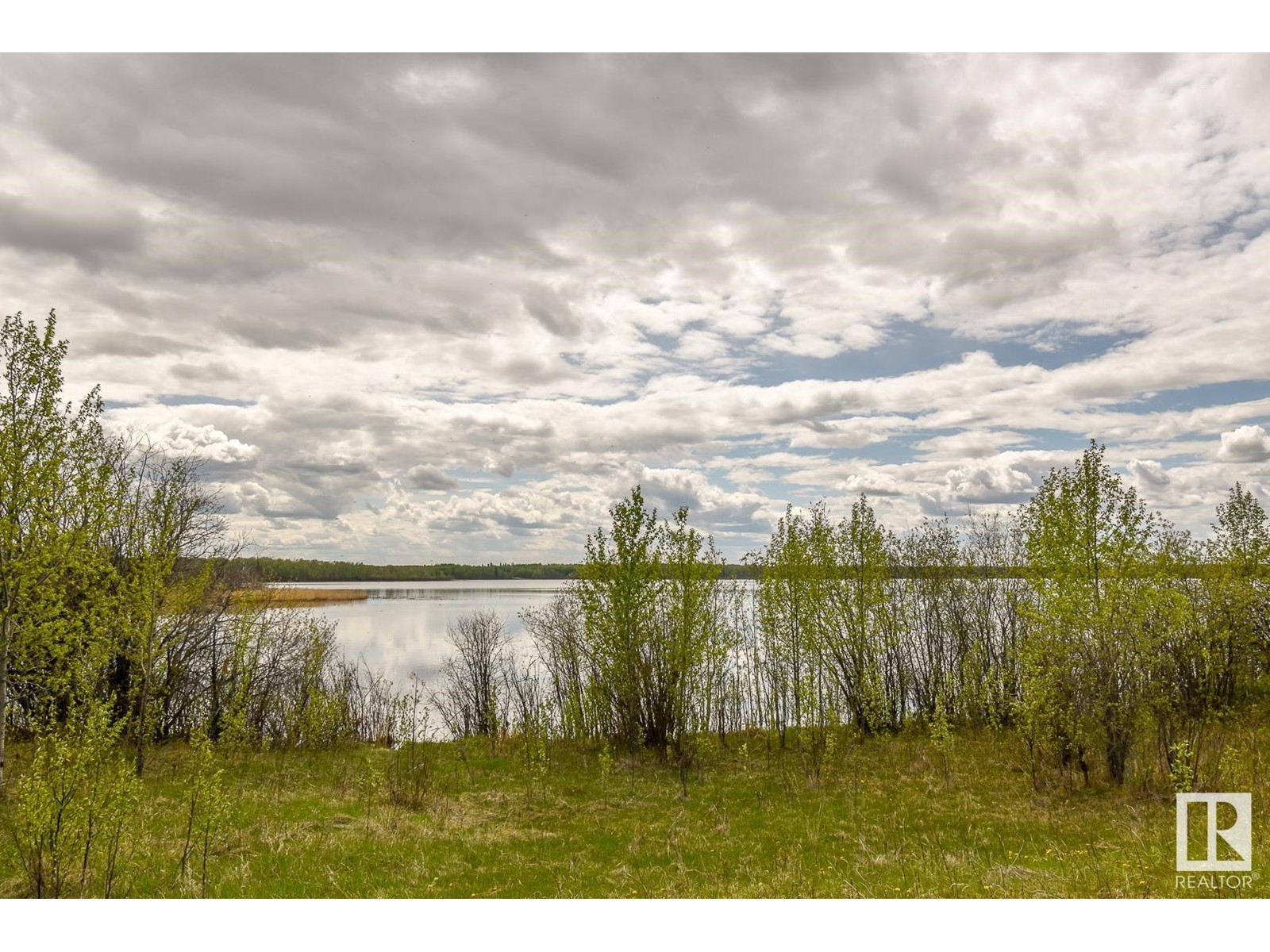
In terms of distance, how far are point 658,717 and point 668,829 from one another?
6403mm

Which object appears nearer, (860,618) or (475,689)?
(860,618)

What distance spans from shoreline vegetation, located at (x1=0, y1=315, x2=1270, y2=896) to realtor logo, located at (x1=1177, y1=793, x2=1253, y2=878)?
0.27 m

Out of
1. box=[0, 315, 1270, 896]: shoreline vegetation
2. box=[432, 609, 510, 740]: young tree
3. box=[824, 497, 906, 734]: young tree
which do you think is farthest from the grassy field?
box=[432, 609, 510, 740]: young tree

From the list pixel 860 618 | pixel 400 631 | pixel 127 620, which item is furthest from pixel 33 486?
pixel 400 631

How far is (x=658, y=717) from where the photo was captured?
18.7 m

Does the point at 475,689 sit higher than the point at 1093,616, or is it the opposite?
the point at 1093,616

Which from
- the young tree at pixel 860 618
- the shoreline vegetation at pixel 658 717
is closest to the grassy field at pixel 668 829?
the shoreline vegetation at pixel 658 717

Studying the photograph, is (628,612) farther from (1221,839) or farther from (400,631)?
(400,631)

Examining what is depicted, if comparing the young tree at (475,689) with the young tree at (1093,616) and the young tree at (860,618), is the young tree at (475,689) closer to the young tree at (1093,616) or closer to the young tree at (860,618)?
the young tree at (860,618)

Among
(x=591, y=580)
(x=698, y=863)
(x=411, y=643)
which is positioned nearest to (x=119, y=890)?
(x=698, y=863)

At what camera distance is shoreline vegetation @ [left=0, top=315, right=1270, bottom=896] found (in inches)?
369

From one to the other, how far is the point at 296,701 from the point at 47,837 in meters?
15.3

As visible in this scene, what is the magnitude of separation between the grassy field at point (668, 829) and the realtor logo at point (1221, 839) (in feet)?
0.78

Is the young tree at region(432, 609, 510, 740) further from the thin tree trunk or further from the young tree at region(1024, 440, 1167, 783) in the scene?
the young tree at region(1024, 440, 1167, 783)
